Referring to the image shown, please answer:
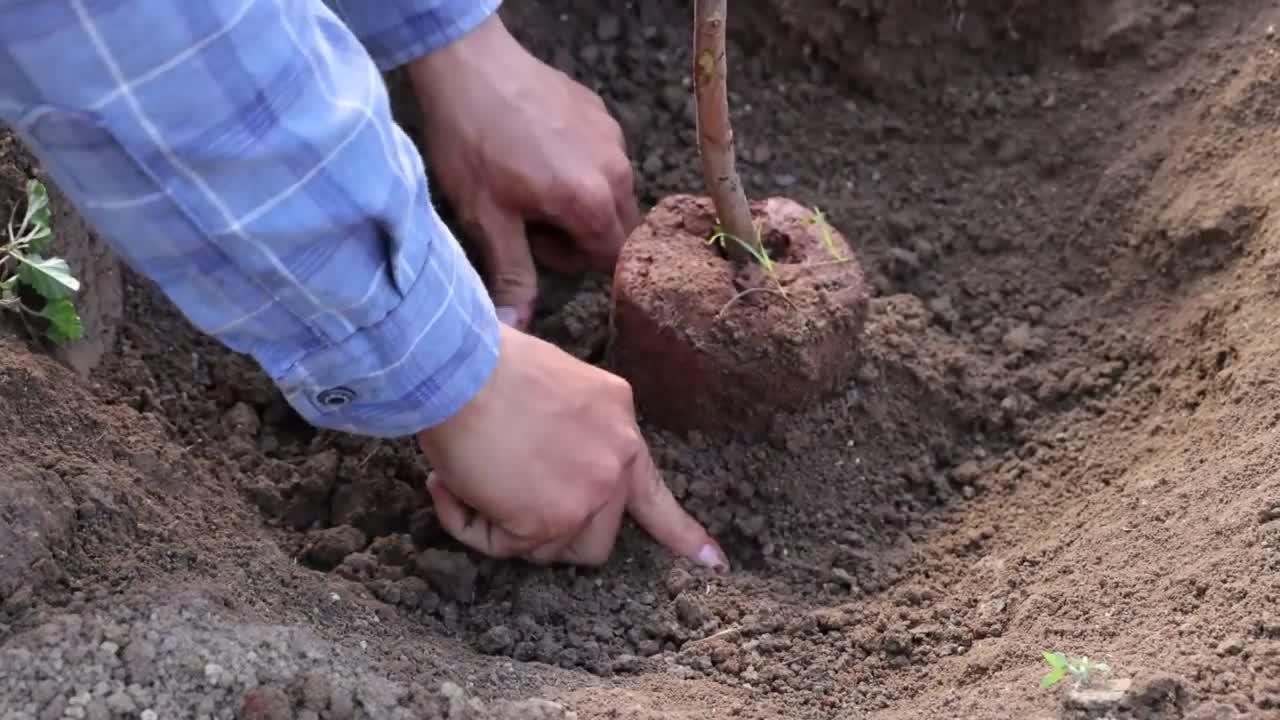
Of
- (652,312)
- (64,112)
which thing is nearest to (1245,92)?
(652,312)

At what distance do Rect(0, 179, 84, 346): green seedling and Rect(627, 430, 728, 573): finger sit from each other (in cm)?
74

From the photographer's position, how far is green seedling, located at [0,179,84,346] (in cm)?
171

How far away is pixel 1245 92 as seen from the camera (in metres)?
2.19

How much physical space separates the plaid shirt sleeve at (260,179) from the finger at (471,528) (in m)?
0.29

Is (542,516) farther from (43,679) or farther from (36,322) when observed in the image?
(36,322)

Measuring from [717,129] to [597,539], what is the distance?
0.55 metres

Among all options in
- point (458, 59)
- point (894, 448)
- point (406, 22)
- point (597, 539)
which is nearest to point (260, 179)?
point (597, 539)

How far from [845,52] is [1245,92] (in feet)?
2.31

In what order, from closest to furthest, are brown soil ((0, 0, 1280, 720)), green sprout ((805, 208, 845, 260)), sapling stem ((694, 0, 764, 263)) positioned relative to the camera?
brown soil ((0, 0, 1280, 720))
sapling stem ((694, 0, 764, 263))
green sprout ((805, 208, 845, 260))

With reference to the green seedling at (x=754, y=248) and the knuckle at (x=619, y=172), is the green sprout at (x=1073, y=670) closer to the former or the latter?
the green seedling at (x=754, y=248)

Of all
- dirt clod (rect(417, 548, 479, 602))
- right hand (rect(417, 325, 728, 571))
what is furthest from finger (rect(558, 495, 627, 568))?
dirt clod (rect(417, 548, 479, 602))

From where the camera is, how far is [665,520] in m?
1.85

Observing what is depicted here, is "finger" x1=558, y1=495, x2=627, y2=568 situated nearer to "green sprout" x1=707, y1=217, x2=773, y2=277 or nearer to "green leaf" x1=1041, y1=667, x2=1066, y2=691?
"green sprout" x1=707, y1=217, x2=773, y2=277

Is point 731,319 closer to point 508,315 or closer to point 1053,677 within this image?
point 508,315
